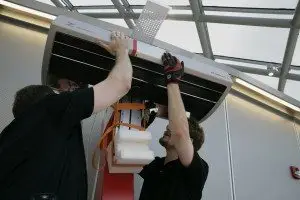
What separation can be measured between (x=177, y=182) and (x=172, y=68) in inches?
23.5

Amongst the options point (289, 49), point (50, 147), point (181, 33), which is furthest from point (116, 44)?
point (181, 33)

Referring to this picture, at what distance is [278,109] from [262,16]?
235 cm

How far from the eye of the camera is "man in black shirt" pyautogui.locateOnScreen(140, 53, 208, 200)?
1.46 m

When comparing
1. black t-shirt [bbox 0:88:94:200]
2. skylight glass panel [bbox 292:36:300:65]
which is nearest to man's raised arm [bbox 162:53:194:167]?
black t-shirt [bbox 0:88:94:200]

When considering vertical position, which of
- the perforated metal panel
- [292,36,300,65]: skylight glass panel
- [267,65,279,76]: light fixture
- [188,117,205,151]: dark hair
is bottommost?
[188,117,205,151]: dark hair

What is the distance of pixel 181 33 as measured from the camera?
554cm

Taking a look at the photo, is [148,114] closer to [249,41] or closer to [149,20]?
[149,20]

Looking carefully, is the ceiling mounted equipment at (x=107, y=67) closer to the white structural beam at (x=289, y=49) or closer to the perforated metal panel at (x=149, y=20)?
the perforated metal panel at (x=149, y=20)

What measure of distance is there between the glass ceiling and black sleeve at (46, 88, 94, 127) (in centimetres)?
354

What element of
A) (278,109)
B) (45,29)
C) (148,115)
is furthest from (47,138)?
(278,109)

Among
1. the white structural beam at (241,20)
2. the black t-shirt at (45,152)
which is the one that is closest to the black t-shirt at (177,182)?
the black t-shirt at (45,152)

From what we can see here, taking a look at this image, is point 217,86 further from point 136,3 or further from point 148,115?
point 136,3

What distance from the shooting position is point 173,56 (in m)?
1.48

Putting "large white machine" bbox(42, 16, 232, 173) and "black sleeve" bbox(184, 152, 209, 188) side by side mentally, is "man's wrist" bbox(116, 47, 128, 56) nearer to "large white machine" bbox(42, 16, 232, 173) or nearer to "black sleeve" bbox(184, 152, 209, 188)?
"large white machine" bbox(42, 16, 232, 173)
